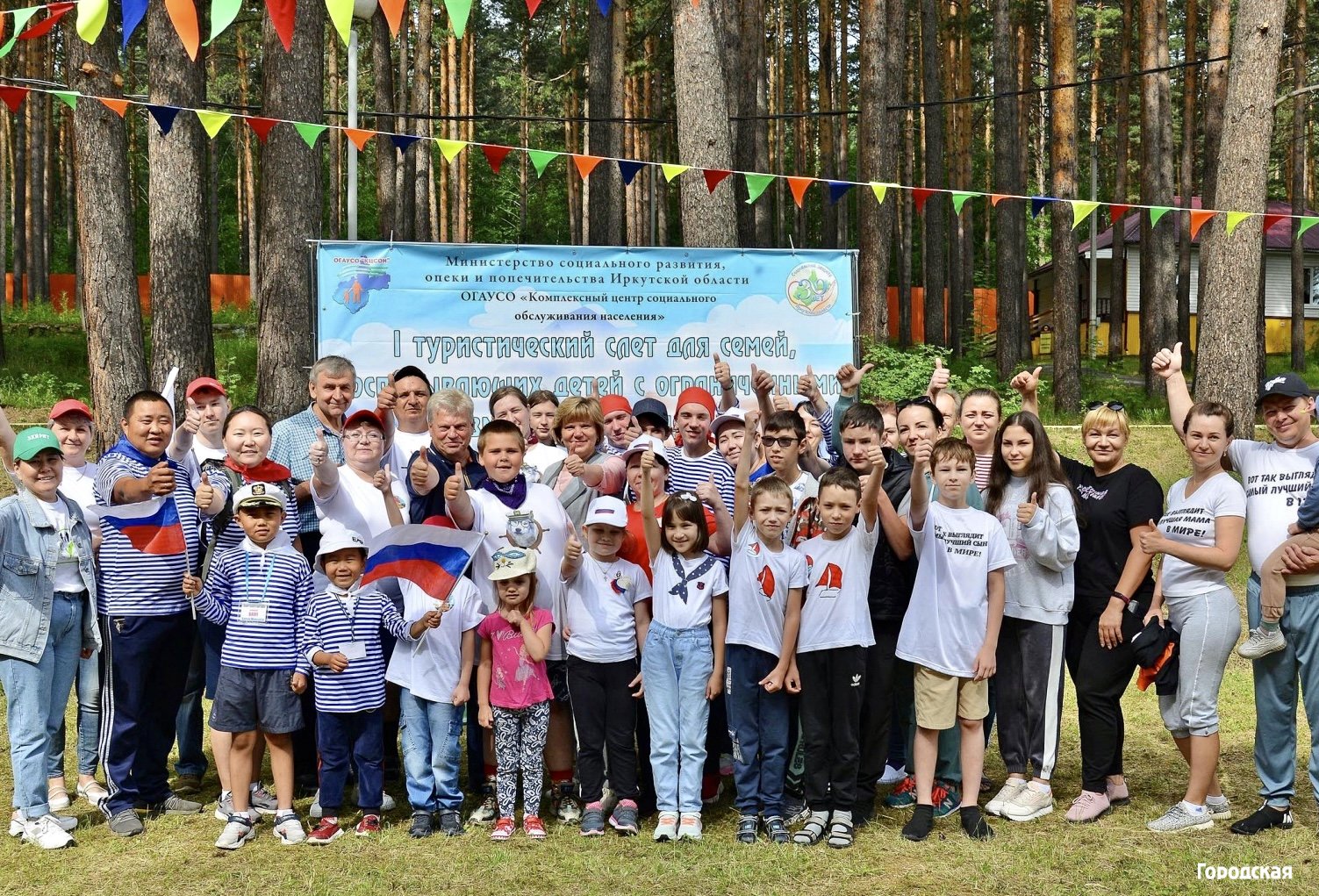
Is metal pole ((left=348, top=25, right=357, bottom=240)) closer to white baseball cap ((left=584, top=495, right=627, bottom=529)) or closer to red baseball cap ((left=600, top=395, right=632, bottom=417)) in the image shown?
red baseball cap ((left=600, top=395, right=632, bottom=417))

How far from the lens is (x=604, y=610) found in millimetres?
5195

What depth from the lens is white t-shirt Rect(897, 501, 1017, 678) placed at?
5074mm

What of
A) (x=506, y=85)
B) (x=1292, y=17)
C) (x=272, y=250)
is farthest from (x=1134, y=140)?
(x=272, y=250)

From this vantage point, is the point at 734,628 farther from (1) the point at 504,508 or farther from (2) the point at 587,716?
(1) the point at 504,508

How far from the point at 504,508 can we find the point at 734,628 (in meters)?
1.10

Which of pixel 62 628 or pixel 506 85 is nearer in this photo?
pixel 62 628

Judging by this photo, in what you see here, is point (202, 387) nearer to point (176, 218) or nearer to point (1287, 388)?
point (1287, 388)

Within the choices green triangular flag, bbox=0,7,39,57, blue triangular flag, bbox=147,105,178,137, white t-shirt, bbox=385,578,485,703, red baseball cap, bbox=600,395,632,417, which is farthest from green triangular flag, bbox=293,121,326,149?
white t-shirt, bbox=385,578,485,703

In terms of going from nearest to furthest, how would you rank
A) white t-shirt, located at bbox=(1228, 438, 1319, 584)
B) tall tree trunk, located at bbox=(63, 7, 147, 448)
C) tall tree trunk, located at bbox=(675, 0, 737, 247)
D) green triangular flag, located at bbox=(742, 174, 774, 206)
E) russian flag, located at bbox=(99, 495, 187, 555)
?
white t-shirt, located at bbox=(1228, 438, 1319, 584) < russian flag, located at bbox=(99, 495, 187, 555) < green triangular flag, located at bbox=(742, 174, 774, 206) < tall tree trunk, located at bbox=(675, 0, 737, 247) < tall tree trunk, located at bbox=(63, 7, 147, 448)

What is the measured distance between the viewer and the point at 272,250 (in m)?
11.2

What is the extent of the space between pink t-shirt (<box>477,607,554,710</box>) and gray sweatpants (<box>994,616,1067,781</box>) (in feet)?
6.41

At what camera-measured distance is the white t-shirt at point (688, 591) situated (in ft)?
16.8

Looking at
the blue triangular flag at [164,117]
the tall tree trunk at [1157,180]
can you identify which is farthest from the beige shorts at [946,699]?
the tall tree trunk at [1157,180]

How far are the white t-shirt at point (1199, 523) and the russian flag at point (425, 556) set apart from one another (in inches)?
113
